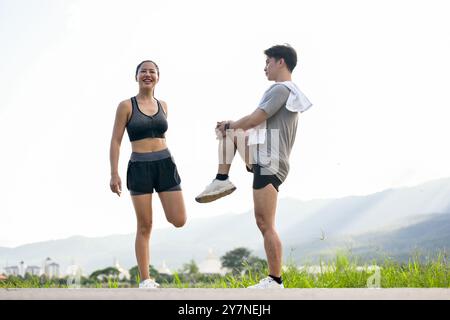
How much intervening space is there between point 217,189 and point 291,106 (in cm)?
96

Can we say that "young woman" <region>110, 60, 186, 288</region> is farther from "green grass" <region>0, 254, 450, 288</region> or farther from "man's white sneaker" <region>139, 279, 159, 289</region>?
"green grass" <region>0, 254, 450, 288</region>

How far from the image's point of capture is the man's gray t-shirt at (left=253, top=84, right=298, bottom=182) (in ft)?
19.1

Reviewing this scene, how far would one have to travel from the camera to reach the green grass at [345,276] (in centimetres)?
757

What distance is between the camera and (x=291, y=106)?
19.2 feet

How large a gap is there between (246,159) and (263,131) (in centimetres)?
30

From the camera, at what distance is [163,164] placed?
21.9 feet

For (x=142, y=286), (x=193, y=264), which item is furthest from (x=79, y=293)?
(x=193, y=264)

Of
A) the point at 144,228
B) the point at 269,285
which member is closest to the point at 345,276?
the point at 269,285

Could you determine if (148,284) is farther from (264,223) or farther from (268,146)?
(268,146)

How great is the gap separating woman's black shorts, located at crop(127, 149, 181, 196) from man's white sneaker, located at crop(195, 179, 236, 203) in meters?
0.85

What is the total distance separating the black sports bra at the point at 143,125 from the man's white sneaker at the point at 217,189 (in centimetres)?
105

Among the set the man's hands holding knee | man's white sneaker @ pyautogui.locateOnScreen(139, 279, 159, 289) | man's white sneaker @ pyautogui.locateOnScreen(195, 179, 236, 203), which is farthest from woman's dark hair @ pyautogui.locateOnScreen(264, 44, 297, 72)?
man's white sneaker @ pyautogui.locateOnScreen(139, 279, 159, 289)
